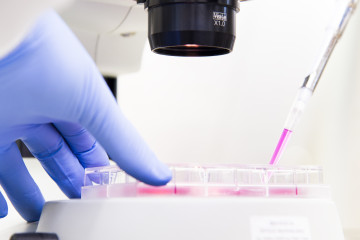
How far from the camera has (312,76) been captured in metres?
0.91

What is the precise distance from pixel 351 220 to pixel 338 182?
9cm

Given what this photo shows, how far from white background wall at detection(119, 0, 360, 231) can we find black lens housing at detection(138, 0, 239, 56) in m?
0.58

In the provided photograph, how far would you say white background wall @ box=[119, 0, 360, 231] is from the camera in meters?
1.17

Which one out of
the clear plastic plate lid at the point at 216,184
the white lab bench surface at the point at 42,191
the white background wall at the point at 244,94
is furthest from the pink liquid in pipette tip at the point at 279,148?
the white background wall at the point at 244,94

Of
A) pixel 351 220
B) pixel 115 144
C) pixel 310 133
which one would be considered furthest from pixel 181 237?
pixel 310 133

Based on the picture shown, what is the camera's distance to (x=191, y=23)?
21.6 inches

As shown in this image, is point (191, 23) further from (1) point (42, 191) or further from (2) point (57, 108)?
(1) point (42, 191)

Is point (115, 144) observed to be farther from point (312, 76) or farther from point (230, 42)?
point (312, 76)

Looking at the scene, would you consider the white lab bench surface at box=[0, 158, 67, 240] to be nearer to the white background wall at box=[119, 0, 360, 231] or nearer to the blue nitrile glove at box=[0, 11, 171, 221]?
the blue nitrile glove at box=[0, 11, 171, 221]

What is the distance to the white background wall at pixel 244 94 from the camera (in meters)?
1.17

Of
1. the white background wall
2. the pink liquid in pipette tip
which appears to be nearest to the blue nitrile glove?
the pink liquid in pipette tip

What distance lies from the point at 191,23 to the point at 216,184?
0.57 ft

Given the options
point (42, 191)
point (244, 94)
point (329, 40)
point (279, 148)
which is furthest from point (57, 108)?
point (244, 94)

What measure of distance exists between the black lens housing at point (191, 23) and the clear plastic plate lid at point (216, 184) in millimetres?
145
